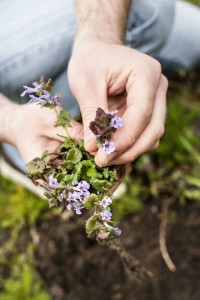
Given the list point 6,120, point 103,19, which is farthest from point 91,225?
point 103,19

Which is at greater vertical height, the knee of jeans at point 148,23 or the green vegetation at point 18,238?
the knee of jeans at point 148,23

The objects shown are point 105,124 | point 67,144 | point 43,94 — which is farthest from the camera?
point 67,144

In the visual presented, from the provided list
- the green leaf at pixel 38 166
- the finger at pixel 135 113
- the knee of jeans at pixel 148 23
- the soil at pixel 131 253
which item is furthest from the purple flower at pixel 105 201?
the knee of jeans at pixel 148 23

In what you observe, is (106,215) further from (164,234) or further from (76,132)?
(164,234)

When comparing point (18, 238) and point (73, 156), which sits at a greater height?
point (73, 156)

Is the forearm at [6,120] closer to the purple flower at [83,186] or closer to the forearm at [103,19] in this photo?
the forearm at [103,19]

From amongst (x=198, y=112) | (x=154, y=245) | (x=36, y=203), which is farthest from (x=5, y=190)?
(x=198, y=112)
